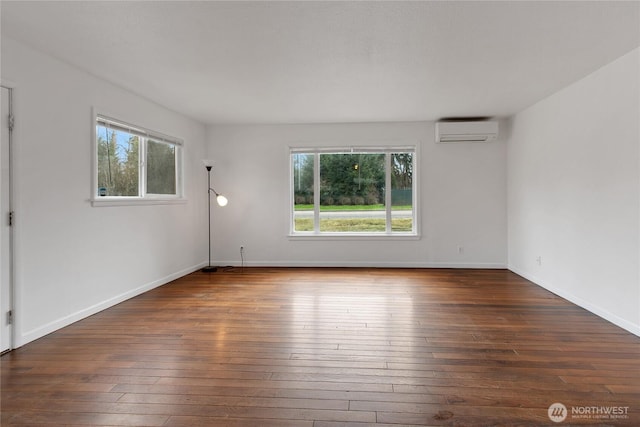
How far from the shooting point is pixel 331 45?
2.74m

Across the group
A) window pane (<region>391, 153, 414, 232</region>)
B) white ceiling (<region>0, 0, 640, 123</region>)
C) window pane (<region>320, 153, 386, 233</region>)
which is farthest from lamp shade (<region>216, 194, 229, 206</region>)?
window pane (<region>391, 153, 414, 232</region>)

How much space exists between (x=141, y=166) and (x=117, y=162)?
0.43 meters

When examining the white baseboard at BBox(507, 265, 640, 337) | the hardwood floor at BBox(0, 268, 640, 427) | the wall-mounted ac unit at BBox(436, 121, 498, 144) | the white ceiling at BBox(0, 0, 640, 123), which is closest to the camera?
the hardwood floor at BBox(0, 268, 640, 427)

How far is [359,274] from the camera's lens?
520 centimetres

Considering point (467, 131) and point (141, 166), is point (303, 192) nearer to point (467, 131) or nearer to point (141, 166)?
point (141, 166)

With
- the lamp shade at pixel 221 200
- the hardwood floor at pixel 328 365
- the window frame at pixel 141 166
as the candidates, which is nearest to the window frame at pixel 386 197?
the lamp shade at pixel 221 200

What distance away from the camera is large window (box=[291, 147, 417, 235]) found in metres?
5.79

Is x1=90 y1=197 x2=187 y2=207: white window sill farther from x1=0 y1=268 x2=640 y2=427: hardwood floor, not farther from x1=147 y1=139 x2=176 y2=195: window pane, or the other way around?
x1=0 y1=268 x2=640 y2=427: hardwood floor

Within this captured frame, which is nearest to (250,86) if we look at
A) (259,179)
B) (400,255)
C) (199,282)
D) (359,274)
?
(259,179)

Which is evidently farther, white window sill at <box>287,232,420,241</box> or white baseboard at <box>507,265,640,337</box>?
white window sill at <box>287,232,420,241</box>

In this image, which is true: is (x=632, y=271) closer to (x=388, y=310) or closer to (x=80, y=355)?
(x=388, y=310)

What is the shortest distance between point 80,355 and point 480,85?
4.36 m

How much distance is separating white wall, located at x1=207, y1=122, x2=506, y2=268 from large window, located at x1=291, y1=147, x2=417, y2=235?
19 centimetres

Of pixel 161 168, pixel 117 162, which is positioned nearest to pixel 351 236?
pixel 161 168
